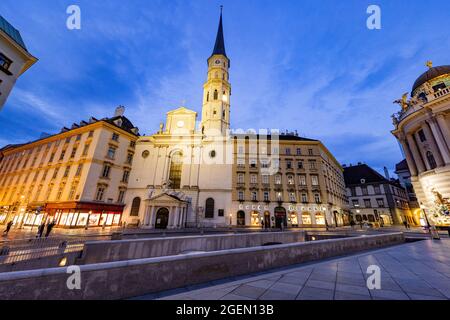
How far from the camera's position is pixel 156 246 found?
31.8 ft

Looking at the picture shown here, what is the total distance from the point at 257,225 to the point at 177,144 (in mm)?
21821

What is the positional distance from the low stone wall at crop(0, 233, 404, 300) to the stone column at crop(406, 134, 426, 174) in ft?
94.4

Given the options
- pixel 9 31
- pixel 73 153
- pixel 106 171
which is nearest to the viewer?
pixel 9 31

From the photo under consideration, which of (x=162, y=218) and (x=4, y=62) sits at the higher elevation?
(x=4, y=62)

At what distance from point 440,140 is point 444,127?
60.9 inches

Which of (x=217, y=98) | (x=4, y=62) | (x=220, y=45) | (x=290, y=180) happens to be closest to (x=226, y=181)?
(x=290, y=180)

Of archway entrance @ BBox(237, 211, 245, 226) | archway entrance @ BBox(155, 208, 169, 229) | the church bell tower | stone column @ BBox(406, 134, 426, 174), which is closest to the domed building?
stone column @ BBox(406, 134, 426, 174)

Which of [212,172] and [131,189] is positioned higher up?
[212,172]

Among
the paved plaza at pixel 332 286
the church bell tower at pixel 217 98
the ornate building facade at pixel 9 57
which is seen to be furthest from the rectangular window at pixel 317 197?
the ornate building facade at pixel 9 57

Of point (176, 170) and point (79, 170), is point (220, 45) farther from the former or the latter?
point (79, 170)

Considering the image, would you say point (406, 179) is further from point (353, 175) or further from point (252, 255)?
point (252, 255)
